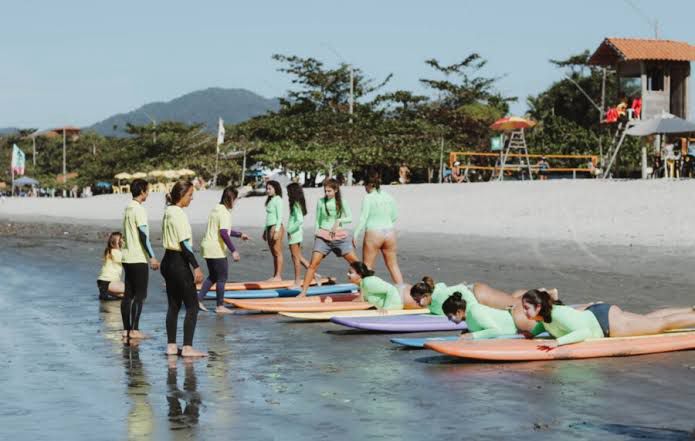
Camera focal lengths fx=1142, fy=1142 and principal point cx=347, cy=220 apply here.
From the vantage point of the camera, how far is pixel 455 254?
74.0ft

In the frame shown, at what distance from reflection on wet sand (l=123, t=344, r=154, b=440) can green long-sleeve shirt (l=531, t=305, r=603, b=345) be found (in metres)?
3.50

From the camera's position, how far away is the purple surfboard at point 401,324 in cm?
1170

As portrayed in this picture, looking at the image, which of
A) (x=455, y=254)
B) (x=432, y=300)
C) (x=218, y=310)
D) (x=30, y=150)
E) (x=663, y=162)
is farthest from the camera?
(x=30, y=150)

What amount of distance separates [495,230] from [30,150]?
101m

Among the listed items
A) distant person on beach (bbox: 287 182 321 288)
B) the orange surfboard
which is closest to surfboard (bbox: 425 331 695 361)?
the orange surfboard

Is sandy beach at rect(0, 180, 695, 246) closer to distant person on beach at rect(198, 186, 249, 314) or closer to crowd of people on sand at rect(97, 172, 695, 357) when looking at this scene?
crowd of people on sand at rect(97, 172, 695, 357)

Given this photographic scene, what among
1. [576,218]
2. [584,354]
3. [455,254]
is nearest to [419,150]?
[576,218]

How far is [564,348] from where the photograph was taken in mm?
9719

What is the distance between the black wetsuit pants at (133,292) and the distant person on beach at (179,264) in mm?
1129

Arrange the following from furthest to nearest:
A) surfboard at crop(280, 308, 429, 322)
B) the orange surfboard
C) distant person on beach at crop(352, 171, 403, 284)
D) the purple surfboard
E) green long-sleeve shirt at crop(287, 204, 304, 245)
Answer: green long-sleeve shirt at crop(287, 204, 304, 245)
distant person on beach at crop(352, 171, 403, 284)
the orange surfboard
surfboard at crop(280, 308, 429, 322)
the purple surfboard

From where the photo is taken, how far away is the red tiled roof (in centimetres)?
3691

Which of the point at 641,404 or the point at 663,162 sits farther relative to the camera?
the point at 663,162

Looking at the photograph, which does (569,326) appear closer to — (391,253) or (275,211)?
(391,253)

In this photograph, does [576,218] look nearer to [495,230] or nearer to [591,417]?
[495,230]
